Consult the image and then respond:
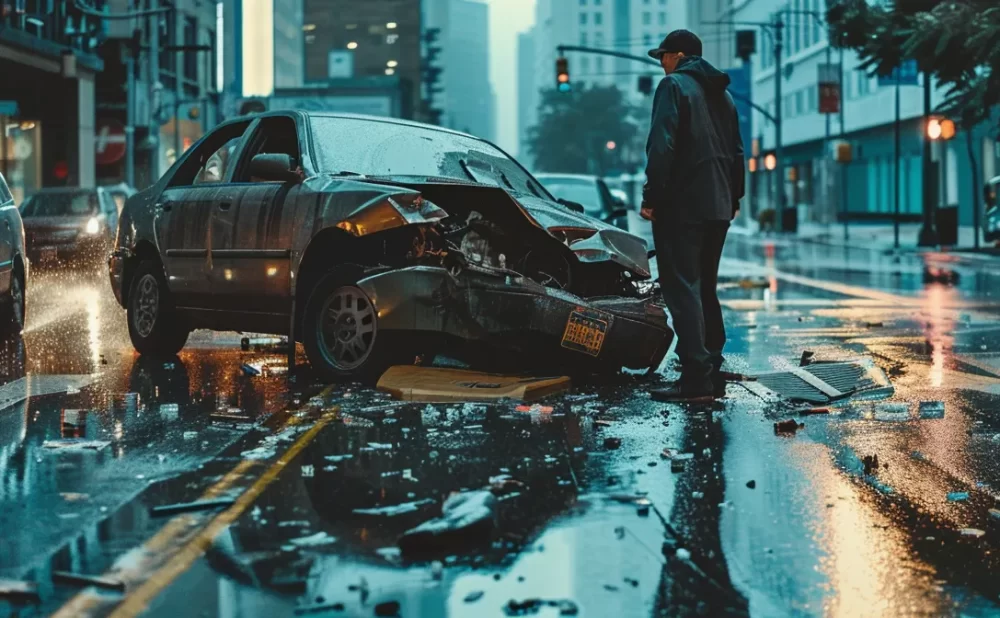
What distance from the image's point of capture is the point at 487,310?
342 inches

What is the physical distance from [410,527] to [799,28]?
72.5m

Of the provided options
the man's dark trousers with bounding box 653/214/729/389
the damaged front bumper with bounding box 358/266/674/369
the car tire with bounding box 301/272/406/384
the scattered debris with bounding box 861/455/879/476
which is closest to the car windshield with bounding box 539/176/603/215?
the car tire with bounding box 301/272/406/384

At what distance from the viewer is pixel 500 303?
28.4ft

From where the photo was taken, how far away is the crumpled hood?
9102 mm

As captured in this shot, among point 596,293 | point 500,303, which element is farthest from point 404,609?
point 596,293

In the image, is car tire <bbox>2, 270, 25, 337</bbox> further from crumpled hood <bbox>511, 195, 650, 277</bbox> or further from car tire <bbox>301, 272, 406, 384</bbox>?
crumpled hood <bbox>511, 195, 650, 277</bbox>

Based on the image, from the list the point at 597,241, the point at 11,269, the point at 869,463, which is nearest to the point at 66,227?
the point at 11,269

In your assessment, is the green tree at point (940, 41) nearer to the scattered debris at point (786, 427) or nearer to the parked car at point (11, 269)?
the parked car at point (11, 269)

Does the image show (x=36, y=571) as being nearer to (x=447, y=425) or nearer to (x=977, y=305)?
(x=447, y=425)

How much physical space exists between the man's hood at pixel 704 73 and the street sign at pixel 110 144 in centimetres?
4075

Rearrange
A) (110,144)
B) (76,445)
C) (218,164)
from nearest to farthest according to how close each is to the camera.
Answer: (76,445)
(218,164)
(110,144)

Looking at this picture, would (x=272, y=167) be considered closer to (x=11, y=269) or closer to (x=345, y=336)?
(x=345, y=336)

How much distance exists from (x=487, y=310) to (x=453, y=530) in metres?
3.85

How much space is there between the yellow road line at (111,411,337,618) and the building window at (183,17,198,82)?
195 feet
